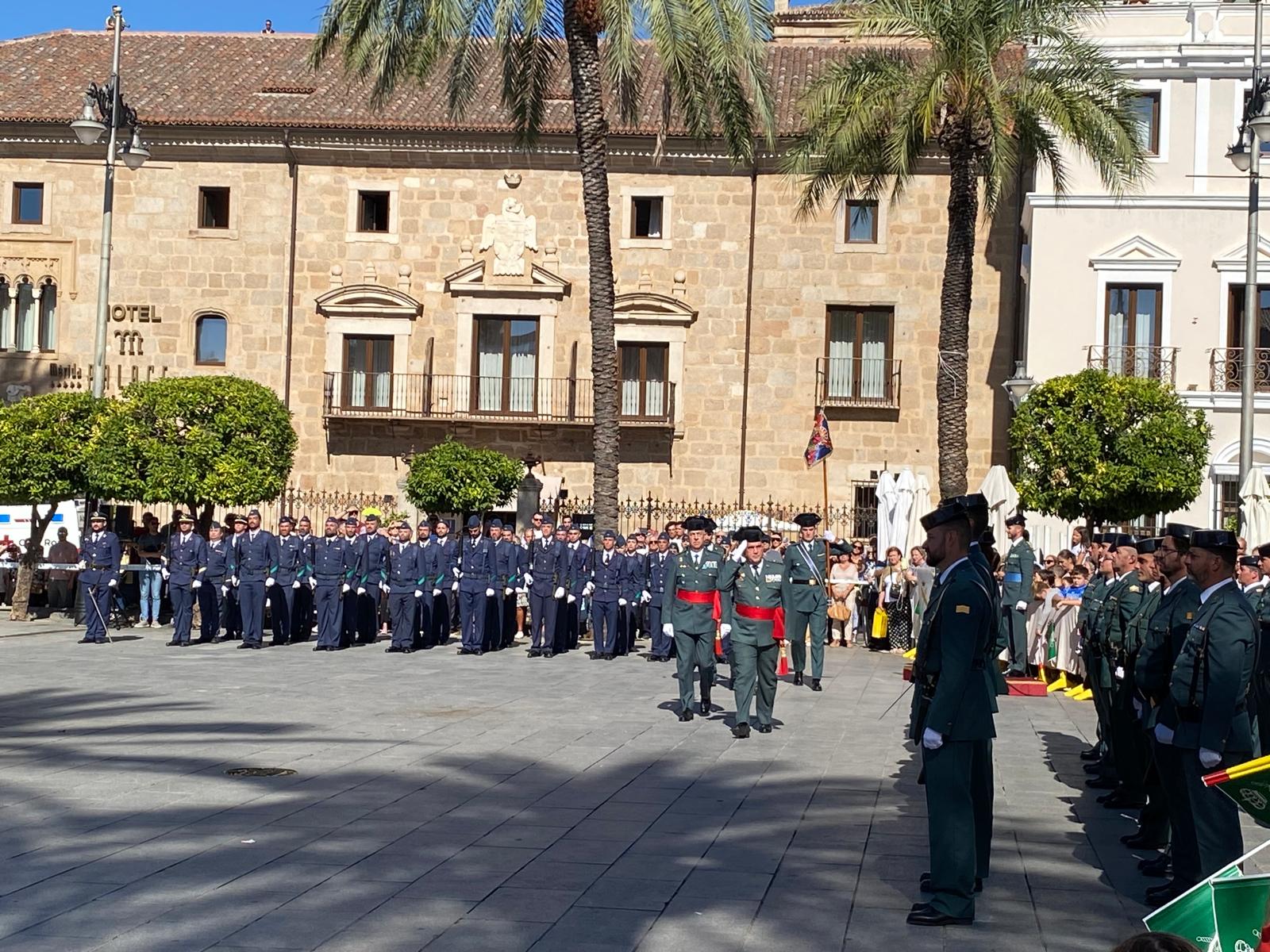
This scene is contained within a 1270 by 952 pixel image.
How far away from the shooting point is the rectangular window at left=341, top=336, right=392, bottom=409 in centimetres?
3788

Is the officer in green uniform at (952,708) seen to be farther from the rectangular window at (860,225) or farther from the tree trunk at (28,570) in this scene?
the rectangular window at (860,225)

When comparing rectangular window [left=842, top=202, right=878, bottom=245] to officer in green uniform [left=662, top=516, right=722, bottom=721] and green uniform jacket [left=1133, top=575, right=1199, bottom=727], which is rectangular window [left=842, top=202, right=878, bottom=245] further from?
green uniform jacket [left=1133, top=575, right=1199, bottom=727]

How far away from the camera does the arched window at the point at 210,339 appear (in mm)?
38438

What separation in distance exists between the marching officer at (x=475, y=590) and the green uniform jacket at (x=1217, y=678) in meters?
15.7

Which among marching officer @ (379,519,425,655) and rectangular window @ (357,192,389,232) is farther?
rectangular window @ (357,192,389,232)

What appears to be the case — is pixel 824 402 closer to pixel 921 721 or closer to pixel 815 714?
pixel 815 714

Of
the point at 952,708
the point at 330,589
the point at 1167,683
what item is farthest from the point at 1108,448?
the point at 952,708

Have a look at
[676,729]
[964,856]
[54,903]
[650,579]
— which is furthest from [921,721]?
[650,579]

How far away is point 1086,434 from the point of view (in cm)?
2914

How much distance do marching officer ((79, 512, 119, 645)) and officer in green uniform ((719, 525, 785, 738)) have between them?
38.4ft

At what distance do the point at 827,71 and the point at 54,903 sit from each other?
20245 millimetres

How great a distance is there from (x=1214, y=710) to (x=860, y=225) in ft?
99.3

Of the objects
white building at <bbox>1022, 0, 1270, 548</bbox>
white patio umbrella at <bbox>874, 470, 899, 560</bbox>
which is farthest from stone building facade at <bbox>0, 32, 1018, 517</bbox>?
white patio umbrella at <bbox>874, 470, 899, 560</bbox>

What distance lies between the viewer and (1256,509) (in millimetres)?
22312
